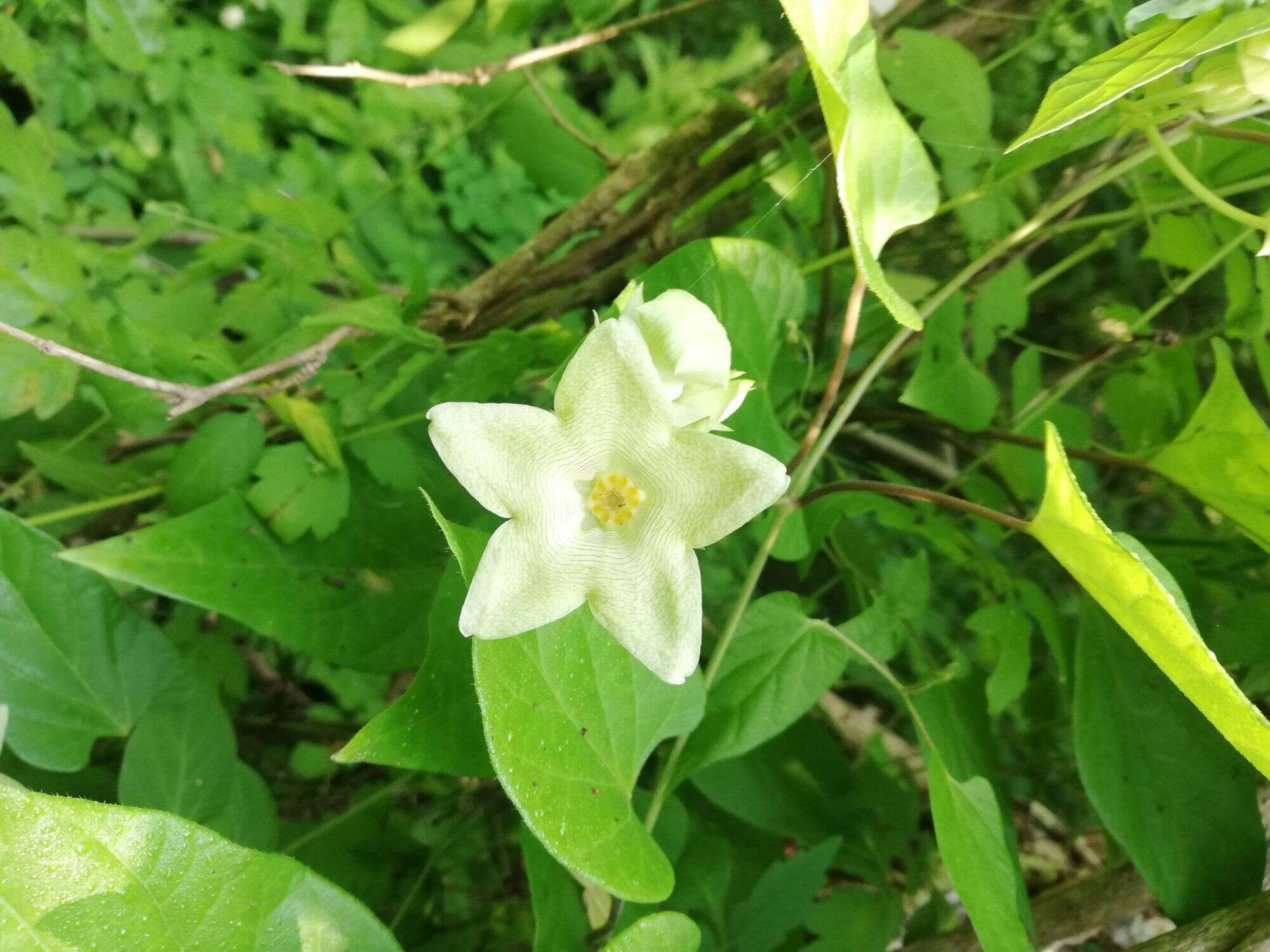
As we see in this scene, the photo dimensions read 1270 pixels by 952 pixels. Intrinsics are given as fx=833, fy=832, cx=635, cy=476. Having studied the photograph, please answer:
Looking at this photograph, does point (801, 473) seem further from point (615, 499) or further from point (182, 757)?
point (182, 757)

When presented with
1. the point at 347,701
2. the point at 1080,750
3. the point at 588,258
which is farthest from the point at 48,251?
the point at 1080,750

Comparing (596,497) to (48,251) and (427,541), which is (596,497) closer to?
(427,541)

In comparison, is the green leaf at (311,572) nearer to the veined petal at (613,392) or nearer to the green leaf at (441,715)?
the green leaf at (441,715)

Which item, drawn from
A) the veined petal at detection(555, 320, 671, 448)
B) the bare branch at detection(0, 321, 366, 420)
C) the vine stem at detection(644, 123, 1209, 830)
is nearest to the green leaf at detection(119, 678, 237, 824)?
the bare branch at detection(0, 321, 366, 420)

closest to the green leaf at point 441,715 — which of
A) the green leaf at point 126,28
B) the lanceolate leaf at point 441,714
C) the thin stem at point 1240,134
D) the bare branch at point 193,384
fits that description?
the lanceolate leaf at point 441,714

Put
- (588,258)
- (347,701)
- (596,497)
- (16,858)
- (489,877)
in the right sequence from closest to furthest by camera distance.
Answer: (16,858), (596,497), (588,258), (489,877), (347,701)

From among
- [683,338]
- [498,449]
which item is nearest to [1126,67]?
[683,338]
